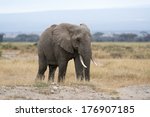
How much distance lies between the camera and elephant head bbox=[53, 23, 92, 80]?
1554cm

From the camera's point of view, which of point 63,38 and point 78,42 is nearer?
point 78,42

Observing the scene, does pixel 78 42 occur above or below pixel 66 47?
above

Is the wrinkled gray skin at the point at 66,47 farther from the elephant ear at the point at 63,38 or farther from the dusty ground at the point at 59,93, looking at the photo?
the dusty ground at the point at 59,93

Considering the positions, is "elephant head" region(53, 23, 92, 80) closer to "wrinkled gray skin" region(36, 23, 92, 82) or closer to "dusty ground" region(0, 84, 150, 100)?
"wrinkled gray skin" region(36, 23, 92, 82)

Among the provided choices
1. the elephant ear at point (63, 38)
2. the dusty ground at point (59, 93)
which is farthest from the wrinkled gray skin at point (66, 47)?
the dusty ground at point (59, 93)

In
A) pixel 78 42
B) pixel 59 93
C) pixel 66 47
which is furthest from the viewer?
pixel 66 47

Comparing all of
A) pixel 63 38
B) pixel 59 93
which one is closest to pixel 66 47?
pixel 63 38

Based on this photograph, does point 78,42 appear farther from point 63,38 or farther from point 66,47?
point 63,38

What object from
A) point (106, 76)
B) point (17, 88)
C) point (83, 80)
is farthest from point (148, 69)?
point (17, 88)

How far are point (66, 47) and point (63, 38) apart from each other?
358 millimetres

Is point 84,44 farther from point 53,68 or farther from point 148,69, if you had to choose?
point 148,69

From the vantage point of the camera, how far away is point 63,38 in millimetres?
16109

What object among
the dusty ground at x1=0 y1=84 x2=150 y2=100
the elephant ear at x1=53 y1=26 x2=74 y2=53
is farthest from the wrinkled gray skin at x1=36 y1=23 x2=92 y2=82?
the dusty ground at x1=0 y1=84 x2=150 y2=100

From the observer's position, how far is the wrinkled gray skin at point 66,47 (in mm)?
15602
